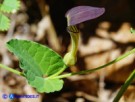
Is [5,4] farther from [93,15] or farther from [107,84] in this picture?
[107,84]

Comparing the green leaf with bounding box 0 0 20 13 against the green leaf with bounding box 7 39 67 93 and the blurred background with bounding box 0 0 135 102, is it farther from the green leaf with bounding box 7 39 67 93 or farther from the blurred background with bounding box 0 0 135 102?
the blurred background with bounding box 0 0 135 102

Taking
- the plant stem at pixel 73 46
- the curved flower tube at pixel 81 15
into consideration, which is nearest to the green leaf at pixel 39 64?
the plant stem at pixel 73 46

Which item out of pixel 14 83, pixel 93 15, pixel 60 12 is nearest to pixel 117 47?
pixel 60 12

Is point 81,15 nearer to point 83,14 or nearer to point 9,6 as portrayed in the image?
point 83,14

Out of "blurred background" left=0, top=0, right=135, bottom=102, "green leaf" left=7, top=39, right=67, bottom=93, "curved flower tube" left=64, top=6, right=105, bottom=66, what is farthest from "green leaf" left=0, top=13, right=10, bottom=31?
"blurred background" left=0, top=0, right=135, bottom=102

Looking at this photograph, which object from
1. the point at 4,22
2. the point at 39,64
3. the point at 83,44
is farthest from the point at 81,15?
the point at 83,44

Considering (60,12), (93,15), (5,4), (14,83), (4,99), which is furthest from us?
(60,12)

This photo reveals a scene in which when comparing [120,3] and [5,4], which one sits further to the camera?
[120,3]

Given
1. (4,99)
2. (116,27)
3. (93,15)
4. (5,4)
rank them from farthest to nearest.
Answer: (116,27), (4,99), (5,4), (93,15)
